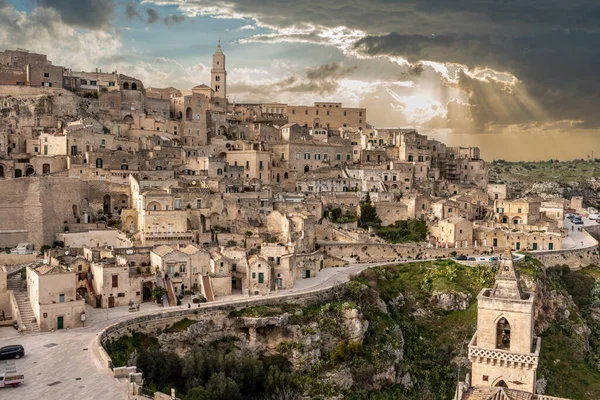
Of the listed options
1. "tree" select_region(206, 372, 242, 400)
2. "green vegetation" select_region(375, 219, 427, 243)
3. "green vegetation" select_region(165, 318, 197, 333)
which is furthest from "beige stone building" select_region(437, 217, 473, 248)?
"tree" select_region(206, 372, 242, 400)

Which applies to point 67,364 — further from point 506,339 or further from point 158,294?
point 506,339

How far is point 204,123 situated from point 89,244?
26152 millimetres

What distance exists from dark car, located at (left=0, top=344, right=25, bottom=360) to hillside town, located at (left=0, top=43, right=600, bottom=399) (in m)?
4.10

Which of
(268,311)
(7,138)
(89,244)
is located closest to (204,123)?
(7,138)

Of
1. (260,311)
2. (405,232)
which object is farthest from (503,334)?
(405,232)

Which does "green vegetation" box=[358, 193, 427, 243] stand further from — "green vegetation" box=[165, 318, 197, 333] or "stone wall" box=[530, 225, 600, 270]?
"green vegetation" box=[165, 318, 197, 333]

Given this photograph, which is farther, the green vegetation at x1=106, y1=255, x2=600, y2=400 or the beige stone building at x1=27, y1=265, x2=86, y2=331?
the beige stone building at x1=27, y1=265, x2=86, y2=331

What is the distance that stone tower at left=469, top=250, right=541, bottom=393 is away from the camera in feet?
59.5

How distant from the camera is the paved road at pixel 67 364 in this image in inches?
801

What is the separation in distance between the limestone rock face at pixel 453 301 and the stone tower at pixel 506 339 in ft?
71.4

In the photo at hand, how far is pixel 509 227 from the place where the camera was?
A: 5041cm

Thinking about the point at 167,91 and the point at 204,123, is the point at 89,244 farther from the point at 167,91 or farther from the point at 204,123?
the point at 167,91

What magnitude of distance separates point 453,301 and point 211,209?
58.2ft

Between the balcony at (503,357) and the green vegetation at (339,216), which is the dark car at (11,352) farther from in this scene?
the green vegetation at (339,216)
